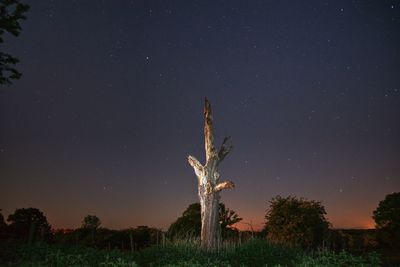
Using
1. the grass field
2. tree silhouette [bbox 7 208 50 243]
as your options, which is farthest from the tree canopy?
the grass field

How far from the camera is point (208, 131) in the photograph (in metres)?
23.8

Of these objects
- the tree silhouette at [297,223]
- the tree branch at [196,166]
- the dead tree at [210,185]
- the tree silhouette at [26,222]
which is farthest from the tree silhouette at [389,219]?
the tree silhouette at [26,222]

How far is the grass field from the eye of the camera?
48.4 ft

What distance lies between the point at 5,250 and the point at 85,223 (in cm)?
1514

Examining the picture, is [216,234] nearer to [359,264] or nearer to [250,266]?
[250,266]

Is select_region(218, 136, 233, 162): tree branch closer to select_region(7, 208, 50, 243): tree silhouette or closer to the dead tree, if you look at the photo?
the dead tree

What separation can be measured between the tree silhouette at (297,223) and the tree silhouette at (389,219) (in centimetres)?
726

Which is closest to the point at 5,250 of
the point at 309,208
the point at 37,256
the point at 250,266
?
the point at 37,256

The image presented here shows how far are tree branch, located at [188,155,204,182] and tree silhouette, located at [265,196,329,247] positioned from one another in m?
4.29

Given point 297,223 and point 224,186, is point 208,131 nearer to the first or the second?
point 224,186

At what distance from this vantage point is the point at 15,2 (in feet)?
62.0

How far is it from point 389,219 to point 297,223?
907 centimetres

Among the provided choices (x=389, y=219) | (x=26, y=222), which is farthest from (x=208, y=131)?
(x=389, y=219)

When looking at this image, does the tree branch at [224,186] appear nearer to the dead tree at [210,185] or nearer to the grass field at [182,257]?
the dead tree at [210,185]
